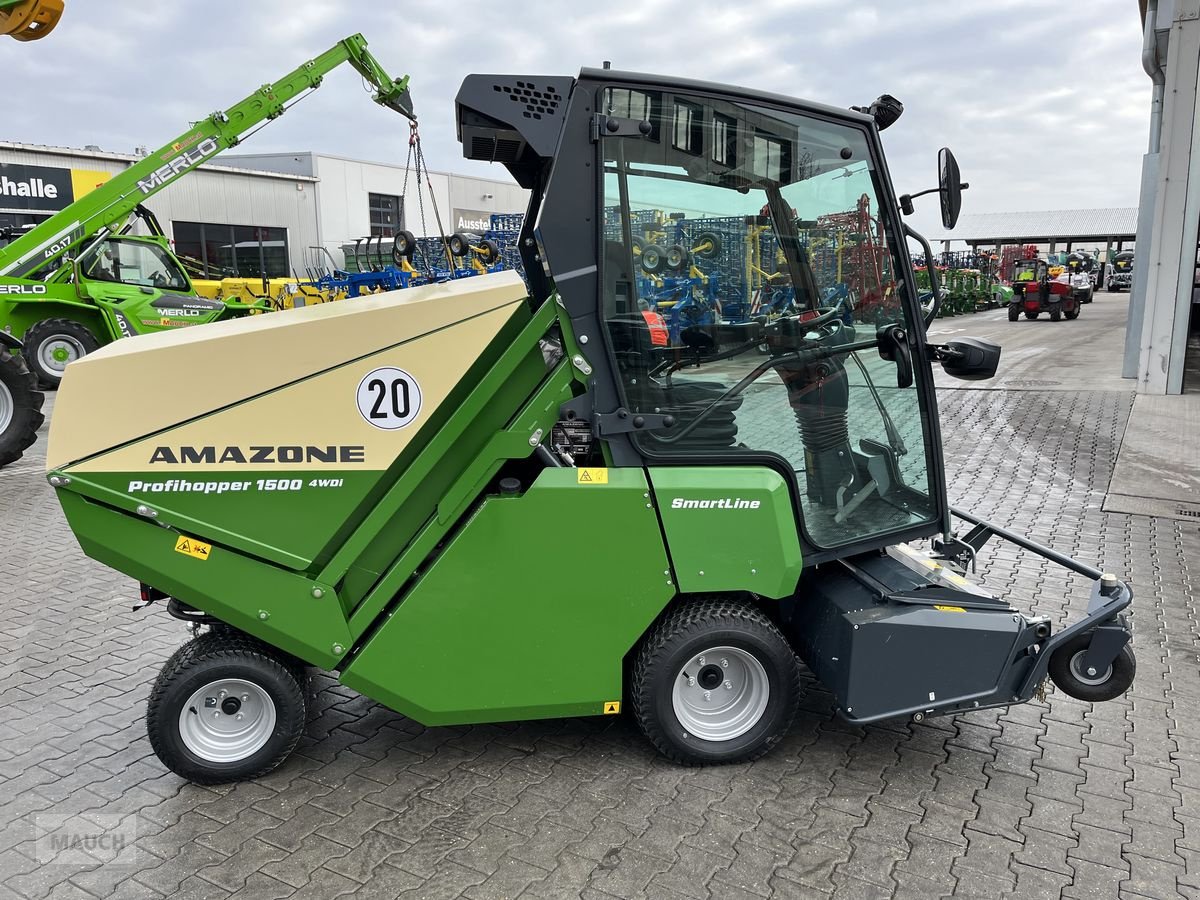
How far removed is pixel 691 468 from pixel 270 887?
189cm

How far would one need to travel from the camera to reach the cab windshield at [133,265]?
12.8 meters

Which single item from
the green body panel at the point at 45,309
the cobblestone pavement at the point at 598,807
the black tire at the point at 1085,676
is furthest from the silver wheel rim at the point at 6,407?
the black tire at the point at 1085,676

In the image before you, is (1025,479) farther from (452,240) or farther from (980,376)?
(452,240)

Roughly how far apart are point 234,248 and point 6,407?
19888mm

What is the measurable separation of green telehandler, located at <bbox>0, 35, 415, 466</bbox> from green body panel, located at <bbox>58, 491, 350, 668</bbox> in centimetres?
784

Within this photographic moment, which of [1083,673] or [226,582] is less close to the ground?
[226,582]

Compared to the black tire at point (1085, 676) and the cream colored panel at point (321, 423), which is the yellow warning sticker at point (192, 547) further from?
the black tire at point (1085, 676)

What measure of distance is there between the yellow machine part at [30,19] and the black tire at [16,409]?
3.82m

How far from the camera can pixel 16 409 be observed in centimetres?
865

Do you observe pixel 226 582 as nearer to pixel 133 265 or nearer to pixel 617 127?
pixel 617 127

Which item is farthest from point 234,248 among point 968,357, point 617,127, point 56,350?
point 968,357

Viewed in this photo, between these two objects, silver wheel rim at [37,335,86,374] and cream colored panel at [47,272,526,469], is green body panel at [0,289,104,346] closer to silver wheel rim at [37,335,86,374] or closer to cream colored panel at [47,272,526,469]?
silver wheel rim at [37,335,86,374]

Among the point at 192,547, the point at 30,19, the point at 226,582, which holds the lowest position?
the point at 226,582

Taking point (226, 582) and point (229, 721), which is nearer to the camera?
point (226, 582)
